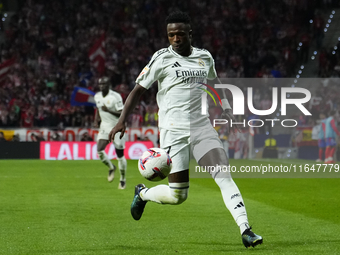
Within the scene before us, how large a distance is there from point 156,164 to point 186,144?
42 centimetres

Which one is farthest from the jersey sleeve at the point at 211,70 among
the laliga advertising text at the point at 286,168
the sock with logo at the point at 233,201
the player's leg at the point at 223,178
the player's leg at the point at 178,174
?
the laliga advertising text at the point at 286,168

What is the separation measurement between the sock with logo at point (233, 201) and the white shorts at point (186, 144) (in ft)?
1.20

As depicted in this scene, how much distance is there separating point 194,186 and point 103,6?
69.8ft

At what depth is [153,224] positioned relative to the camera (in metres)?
8.12

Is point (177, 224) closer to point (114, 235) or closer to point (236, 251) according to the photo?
point (114, 235)

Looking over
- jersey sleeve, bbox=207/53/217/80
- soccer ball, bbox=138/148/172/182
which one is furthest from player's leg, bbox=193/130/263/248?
jersey sleeve, bbox=207/53/217/80

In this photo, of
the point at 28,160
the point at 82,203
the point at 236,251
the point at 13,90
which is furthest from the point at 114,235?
the point at 13,90

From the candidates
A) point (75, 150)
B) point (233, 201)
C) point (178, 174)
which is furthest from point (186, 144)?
point (75, 150)

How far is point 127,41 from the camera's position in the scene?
105ft

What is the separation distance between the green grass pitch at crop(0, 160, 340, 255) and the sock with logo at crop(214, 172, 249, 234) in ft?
1.01

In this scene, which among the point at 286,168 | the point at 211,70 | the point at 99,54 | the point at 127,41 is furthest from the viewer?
the point at 127,41

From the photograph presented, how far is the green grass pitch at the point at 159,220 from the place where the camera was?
6.32 meters

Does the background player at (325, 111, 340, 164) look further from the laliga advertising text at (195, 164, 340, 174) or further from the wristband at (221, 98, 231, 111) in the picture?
the wristband at (221, 98, 231, 111)

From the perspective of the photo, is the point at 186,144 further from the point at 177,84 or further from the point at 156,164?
the point at 177,84
